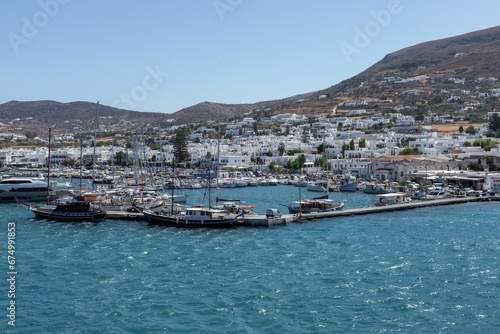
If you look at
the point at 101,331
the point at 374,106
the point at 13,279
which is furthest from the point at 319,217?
the point at 374,106

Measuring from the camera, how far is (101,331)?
1501cm

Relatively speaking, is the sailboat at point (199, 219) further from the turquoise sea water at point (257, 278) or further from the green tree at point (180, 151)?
the green tree at point (180, 151)

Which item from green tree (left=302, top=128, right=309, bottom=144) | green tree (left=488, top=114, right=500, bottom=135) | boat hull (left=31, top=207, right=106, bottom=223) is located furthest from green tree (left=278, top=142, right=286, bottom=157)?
boat hull (left=31, top=207, right=106, bottom=223)

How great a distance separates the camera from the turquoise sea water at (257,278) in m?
15.7

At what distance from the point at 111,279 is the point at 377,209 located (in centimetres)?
2048

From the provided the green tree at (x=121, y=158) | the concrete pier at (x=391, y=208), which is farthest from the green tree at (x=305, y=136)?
the concrete pier at (x=391, y=208)

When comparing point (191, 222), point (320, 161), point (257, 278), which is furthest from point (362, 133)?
point (257, 278)

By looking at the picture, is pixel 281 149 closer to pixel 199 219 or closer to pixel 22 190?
pixel 22 190

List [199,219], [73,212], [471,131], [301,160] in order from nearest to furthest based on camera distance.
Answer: [199,219] → [73,212] → [301,160] → [471,131]

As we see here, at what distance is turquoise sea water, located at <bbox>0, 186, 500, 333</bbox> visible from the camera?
51.4 ft

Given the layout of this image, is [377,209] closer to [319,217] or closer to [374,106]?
[319,217]

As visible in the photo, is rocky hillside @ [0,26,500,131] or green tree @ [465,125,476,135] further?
rocky hillside @ [0,26,500,131]

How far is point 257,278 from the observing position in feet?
65.5

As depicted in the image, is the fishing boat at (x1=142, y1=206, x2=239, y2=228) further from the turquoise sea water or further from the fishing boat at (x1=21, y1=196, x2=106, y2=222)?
the fishing boat at (x1=21, y1=196, x2=106, y2=222)
